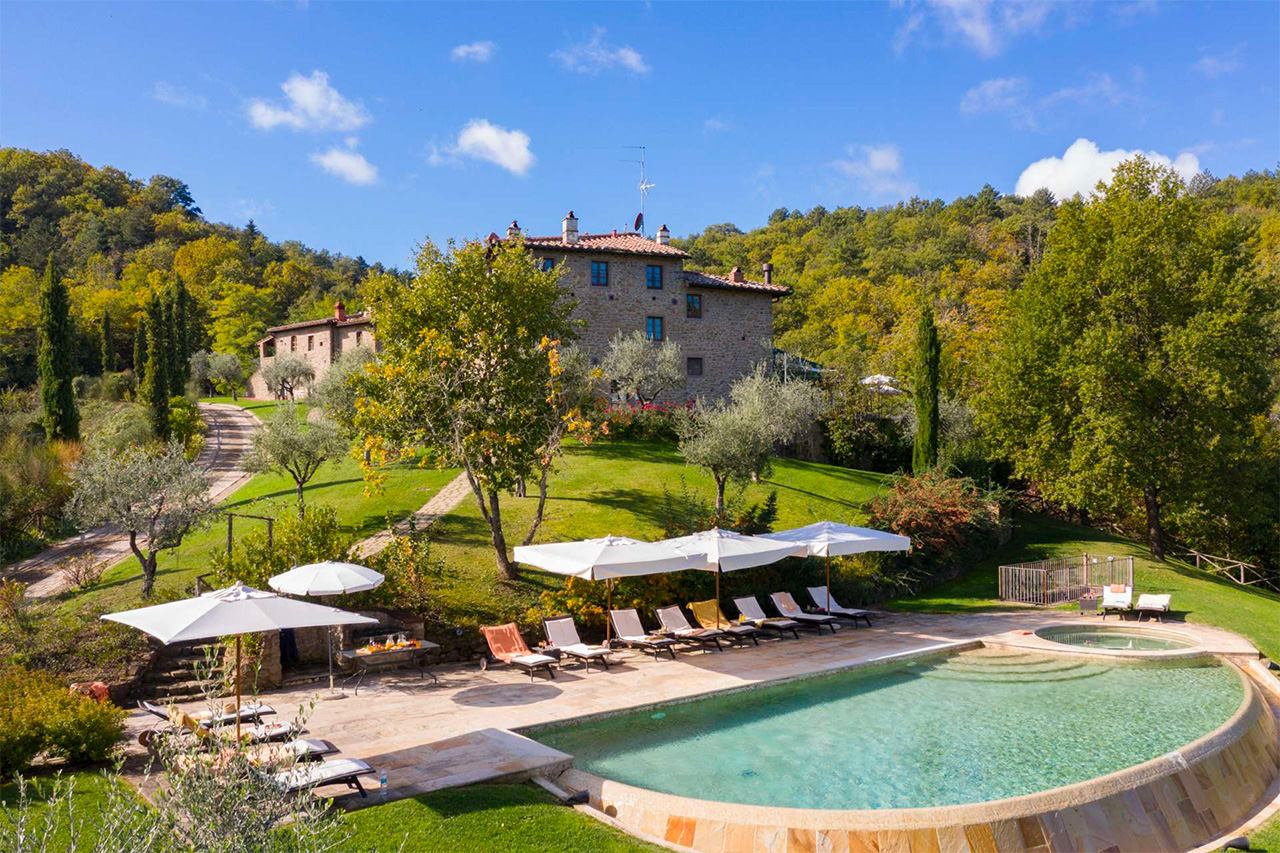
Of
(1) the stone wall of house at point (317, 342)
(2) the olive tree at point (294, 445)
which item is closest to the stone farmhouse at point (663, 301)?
(1) the stone wall of house at point (317, 342)

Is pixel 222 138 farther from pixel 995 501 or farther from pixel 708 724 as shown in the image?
pixel 995 501

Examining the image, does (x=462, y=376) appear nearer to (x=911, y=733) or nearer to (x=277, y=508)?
(x=277, y=508)

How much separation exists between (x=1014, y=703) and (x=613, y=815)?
25.7 ft

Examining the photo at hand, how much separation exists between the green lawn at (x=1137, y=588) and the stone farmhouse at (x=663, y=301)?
56.3 feet

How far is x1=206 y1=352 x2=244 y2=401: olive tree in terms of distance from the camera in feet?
212

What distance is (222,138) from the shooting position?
23.6 m

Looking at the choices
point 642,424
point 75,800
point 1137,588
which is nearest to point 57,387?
point 642,424

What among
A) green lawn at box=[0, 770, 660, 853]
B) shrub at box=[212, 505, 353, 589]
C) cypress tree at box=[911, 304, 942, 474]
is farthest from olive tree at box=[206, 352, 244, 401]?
green lawn at box=[0, 770, 660, 853]

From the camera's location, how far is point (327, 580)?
14.0 m

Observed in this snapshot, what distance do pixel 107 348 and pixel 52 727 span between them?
59431 millimetres

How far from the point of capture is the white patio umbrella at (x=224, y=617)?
9453 mm

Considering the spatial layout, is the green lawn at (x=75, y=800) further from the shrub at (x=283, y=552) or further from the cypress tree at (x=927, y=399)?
the cypress tree at (x=927, y=399)

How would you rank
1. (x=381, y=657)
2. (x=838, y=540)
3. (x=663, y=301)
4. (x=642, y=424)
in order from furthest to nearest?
(x=663, y=301) < (x=642, y=424) < (x=838, y=540) < (x=381, y=657)

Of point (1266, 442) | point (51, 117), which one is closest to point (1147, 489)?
point (1266, 442)
